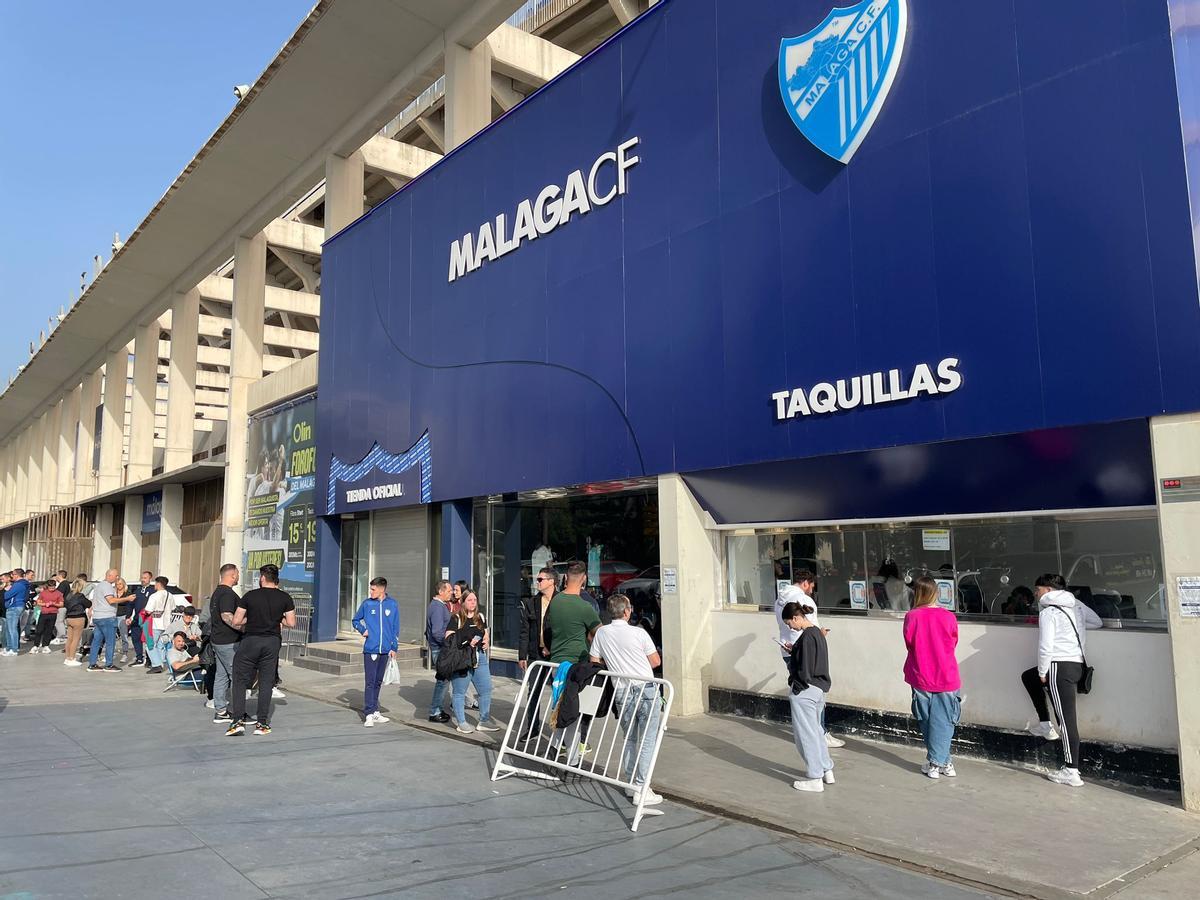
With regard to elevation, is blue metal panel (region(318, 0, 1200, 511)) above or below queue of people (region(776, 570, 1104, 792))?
above

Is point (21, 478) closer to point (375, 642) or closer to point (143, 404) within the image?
point (143, 404)

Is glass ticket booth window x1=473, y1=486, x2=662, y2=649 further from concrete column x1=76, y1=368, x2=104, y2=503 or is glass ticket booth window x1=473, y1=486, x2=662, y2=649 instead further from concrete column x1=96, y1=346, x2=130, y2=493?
concrete column x1=76, y1=368, x2=104, y2=503

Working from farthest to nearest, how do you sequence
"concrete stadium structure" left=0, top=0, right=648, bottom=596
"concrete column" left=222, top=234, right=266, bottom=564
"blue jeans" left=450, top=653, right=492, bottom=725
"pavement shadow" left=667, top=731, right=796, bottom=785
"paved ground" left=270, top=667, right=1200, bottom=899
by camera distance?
"concrete column" left=222, top=234, right=266, bottom=564 → "concrete stadium structure" left=0, top=0, right=648, bottom=596 → "blue jeans" left=450, top=653, right=492, bottom=725 → "pavement shadow" left=667, top=731, right=796, bottom=785 → "paved ground" left=270, top=667, right=1200, bottom=899

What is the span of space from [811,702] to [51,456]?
5359cm

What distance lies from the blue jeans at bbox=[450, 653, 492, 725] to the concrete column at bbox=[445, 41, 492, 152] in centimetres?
1056

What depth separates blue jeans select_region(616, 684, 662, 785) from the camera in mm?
6984

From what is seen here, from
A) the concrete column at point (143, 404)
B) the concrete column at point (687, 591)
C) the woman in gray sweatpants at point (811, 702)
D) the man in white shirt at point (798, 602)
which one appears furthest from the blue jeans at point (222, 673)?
the concrete column at point (143, 404)

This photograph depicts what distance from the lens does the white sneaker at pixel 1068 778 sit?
721cm

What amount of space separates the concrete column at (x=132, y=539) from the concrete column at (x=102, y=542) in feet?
12.6

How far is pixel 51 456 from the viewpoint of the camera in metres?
49.3

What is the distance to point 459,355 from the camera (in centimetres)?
1538

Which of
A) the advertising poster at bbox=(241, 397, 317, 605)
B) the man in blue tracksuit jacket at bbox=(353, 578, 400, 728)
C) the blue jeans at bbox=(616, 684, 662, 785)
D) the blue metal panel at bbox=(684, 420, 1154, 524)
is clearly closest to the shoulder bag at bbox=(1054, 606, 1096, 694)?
the blue metal panel at bbox=(684, 420, 1154, 524)

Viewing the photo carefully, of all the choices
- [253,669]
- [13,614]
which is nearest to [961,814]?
[253,669]

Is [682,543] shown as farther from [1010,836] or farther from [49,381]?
[49,381]
